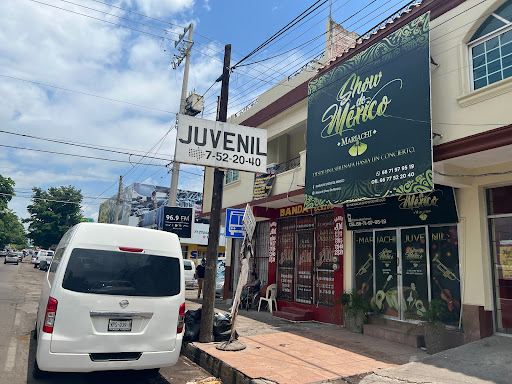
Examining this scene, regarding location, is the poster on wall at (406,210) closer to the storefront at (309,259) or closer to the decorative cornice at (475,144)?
the storefront at (309,259)

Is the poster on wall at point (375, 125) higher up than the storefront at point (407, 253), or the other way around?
the poster on wall at point (375, 125)

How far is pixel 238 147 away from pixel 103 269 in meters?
4.27

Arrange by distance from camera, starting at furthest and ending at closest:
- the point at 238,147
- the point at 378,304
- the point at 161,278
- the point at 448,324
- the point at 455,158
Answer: the point at 378,304 → the point at 238,147 → the point at 448,324 → the point at 455,158 → the point at 161,278

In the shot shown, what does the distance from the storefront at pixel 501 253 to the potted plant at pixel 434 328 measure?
0.95 metres

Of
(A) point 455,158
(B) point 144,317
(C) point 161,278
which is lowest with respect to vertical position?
(B) point 144,317

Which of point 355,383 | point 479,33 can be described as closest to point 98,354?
point 355,383

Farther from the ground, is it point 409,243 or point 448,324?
point 409,243

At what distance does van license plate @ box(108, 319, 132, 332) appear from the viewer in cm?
489

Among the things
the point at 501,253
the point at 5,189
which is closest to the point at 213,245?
the point at 501,253

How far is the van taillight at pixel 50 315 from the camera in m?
4.59

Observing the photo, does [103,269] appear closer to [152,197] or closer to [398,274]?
[398,274]

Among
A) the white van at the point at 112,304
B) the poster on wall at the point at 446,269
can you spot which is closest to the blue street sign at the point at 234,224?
the poster on wall at the point at 446,269

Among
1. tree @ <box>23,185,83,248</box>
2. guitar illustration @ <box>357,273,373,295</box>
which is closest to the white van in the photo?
guitar illustration @ <box>357,273,373,295</box>

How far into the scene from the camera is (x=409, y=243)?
880 cm
